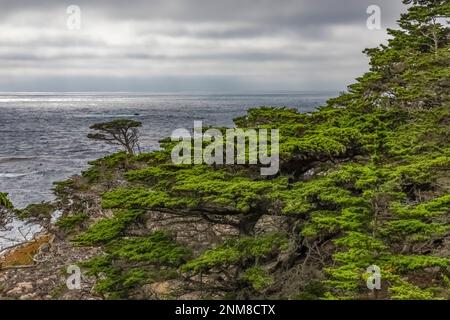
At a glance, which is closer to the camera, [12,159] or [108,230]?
[108,230]

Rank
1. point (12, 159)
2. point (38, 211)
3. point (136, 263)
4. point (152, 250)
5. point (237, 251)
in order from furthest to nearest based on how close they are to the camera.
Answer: point (12, 159) < point (38, 211) < point (136, 263) < point (152, 250) < point (237, 251)

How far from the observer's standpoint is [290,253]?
8930 millimetres

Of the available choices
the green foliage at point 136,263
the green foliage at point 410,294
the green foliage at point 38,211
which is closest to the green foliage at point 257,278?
the green foliage at point 136,263

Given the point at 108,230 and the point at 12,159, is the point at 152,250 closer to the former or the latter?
the point at 108,230

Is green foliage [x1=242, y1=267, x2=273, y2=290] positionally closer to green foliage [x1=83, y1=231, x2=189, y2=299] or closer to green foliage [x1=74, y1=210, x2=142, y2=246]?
green foliage [x1=83, y1=231, x2=189, y2=299]

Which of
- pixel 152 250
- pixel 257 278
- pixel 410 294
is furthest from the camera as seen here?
pixel 152 250

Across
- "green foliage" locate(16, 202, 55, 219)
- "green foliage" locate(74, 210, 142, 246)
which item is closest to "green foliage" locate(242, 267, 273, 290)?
"green foliage" locate(74, 210, 142, 246)

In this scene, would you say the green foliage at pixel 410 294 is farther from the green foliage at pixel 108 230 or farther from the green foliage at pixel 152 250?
the green foliage at pixel 108 230

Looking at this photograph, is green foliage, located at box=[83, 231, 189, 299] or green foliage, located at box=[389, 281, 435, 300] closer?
green foliage, located at box=[389, 281, 435, 300]

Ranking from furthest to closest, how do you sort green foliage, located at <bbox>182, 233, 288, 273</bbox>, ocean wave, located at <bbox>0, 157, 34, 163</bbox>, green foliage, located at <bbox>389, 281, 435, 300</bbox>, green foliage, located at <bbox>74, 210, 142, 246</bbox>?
ocean wave, located at <bbox>0, 157, 34, 163</bbox> → green foliage, located at <bbox>74, 210, 142, 246</bbox> → green foliage, located at <bbox>182, 233, 288, 273</bbox> → green foliage, located at <bbox>389, 281, 435, 300</bbox>

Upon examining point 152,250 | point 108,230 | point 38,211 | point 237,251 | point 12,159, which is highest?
point 108,230

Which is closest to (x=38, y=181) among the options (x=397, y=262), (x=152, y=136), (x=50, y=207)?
(x=50, y=207)

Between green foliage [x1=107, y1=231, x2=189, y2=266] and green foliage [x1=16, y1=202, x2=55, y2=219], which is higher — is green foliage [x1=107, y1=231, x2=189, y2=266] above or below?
above

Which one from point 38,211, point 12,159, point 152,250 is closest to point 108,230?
point 152,250
